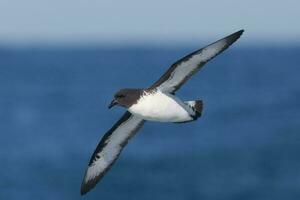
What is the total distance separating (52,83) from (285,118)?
70.4 metres

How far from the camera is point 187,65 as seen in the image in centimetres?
1880

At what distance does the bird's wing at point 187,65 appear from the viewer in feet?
60.3

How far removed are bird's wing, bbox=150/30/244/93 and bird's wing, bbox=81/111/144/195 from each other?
175 cm

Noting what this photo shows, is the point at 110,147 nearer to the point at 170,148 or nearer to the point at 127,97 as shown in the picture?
the point at 127,97

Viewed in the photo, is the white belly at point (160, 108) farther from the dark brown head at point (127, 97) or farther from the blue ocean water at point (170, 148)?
the blue ocean water at point (170, 148)

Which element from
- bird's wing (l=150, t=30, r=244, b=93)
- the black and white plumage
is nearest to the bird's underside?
the black and white plumage

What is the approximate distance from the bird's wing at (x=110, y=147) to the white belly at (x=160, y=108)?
1.80 meters

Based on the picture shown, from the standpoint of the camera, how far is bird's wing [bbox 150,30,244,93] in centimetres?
1838

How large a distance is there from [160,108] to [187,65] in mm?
1018

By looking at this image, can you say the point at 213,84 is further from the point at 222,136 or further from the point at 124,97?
the point at 124,97

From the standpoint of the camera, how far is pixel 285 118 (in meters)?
84.5

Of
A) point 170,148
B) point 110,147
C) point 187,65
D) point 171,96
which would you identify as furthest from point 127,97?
point 170,148

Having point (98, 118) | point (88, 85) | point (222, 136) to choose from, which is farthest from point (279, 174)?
point (88, 85)

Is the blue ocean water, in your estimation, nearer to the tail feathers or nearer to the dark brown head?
the tail feathers
